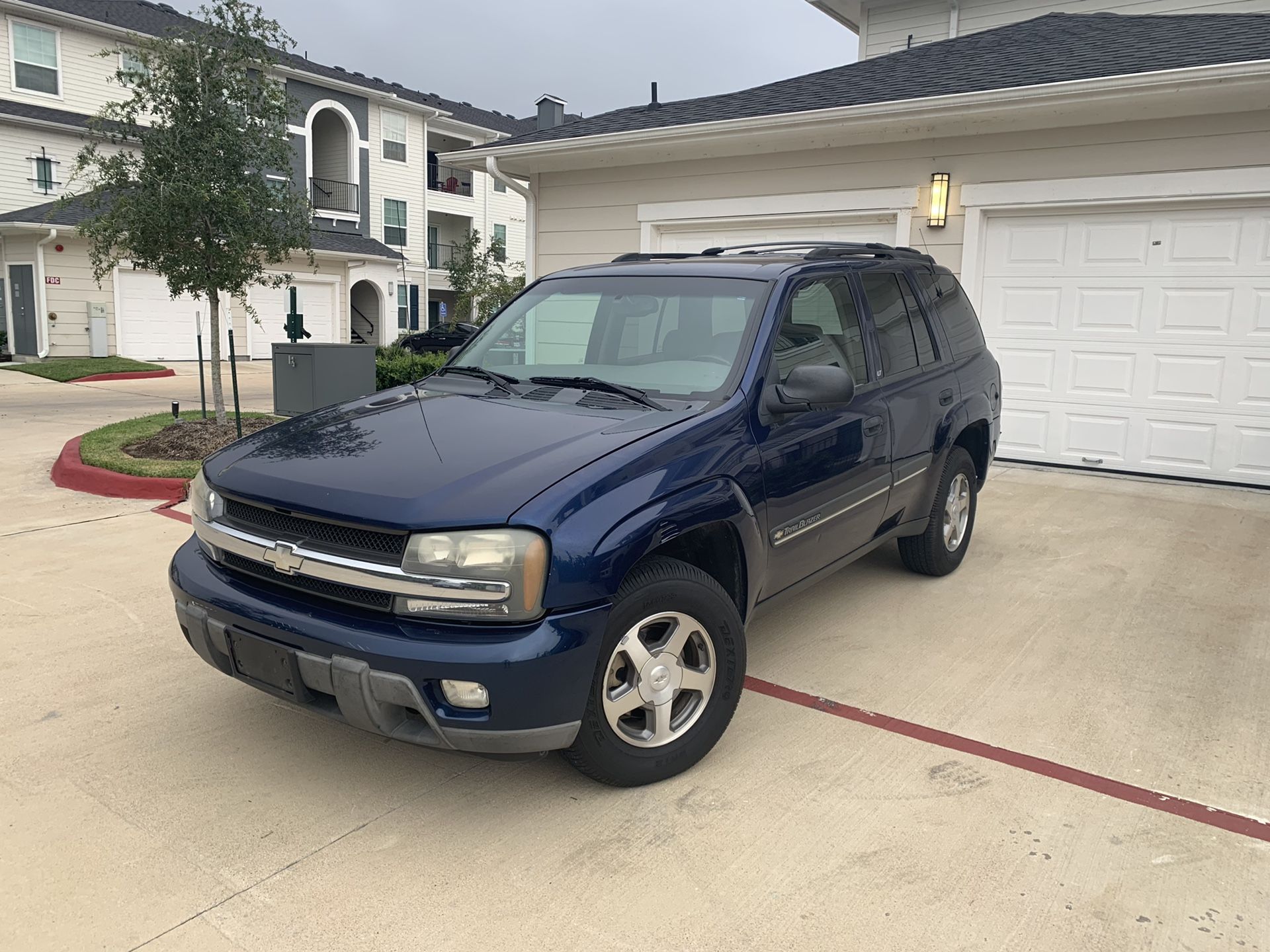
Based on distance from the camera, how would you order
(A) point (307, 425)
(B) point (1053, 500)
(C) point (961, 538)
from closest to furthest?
(A) point (307, 425), (C) point (961, 538), (B) point (1053, 500)

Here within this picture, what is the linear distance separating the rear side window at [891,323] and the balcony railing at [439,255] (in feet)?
103

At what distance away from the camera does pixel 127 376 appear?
18750 mm

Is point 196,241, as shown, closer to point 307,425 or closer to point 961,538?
point 307,425

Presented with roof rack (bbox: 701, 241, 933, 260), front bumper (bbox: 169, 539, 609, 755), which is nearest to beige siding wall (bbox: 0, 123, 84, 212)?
roof rack (bbox: 701, 241, 933, 260)

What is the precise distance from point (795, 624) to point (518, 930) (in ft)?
8.44

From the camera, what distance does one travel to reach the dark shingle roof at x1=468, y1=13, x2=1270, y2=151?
7781 millimetres

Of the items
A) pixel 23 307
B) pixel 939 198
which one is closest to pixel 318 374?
pixel 939 198

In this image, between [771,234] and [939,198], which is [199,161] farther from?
[939,198]

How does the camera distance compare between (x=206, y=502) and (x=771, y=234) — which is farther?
(x=771, y=234)

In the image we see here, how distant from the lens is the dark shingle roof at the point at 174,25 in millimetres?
23859

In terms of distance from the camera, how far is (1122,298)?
8172 mm

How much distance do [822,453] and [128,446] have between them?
24.5 ft

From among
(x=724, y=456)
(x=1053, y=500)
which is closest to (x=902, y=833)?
(x=724, y=456)

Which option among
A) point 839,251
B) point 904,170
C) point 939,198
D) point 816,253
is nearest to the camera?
point 816,253
